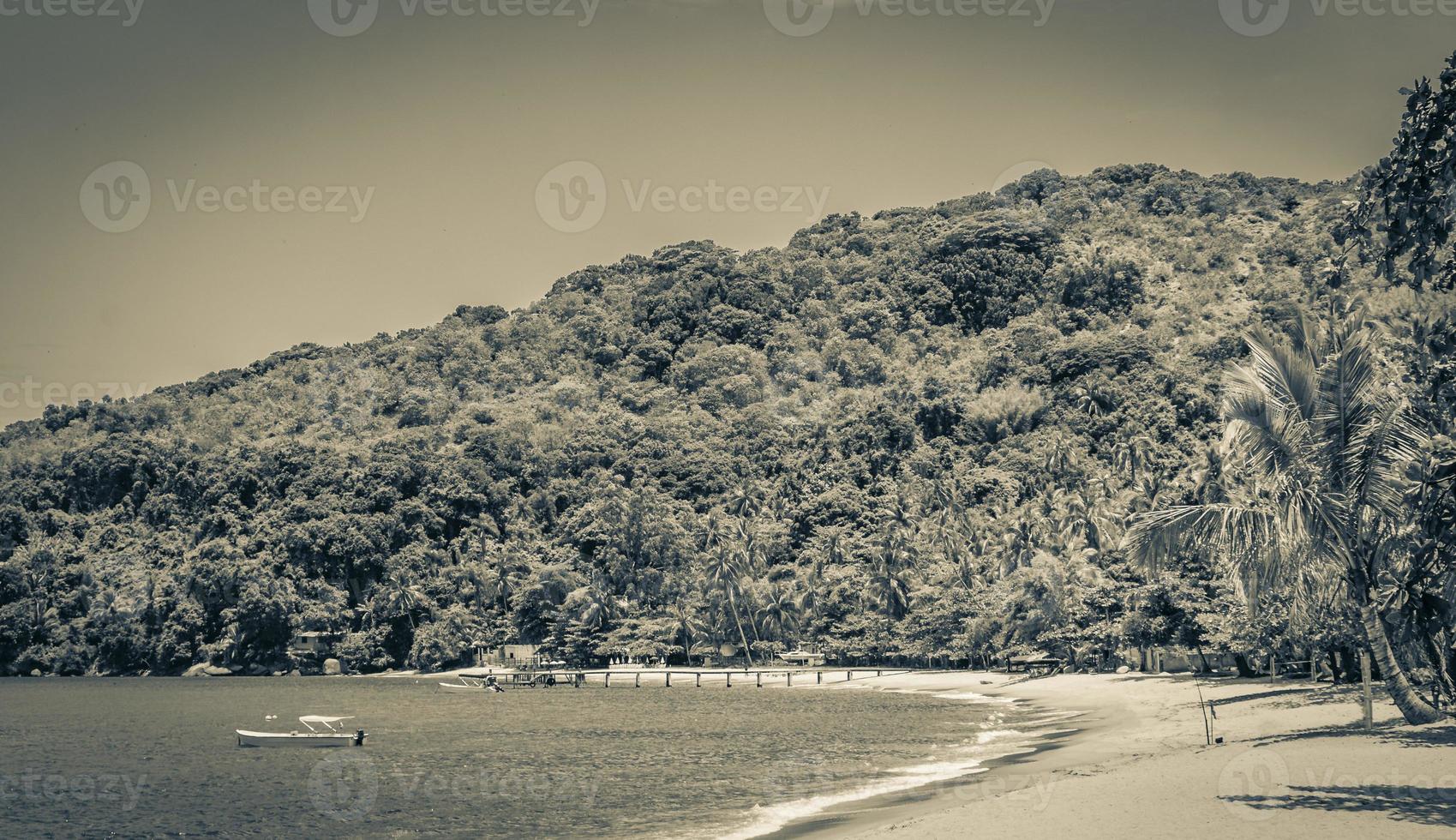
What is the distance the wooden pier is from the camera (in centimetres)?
7819

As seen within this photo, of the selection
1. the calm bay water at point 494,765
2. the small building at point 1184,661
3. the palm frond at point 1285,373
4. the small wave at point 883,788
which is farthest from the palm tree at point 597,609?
the palm frond at point 1285,373

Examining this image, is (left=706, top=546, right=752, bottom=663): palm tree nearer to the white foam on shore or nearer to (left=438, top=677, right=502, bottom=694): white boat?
(left=438, top=677, right=502, bottom=694): white boat

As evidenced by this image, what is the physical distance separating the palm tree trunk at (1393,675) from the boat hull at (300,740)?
31.0 metres

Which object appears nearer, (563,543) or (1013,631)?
(1013,631)

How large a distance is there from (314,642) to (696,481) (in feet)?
125

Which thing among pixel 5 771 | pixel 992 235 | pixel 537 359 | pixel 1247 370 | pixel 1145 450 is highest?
pixel 992 235

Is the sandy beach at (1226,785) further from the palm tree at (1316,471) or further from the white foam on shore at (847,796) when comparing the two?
the palm tree at (1316,471)

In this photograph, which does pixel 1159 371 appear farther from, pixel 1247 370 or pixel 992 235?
pixel 1247 370

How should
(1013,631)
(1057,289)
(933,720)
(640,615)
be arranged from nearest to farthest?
(933,720), (1013,631), (640,615), (1057,289)

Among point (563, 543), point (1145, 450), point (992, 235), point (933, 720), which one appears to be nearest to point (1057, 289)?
point (992, 235)

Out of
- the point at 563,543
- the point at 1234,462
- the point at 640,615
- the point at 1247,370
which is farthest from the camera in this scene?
the point at 563,543

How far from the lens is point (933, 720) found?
43.7m

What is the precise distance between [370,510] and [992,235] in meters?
94.6

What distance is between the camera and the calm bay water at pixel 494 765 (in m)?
24.5
